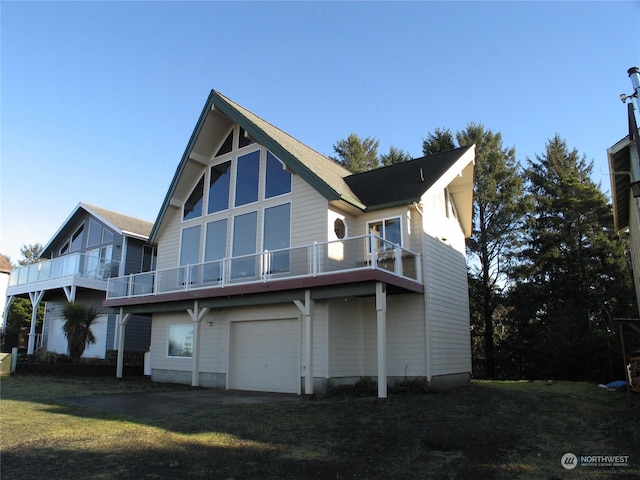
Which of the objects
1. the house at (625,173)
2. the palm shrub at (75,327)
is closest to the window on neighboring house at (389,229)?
the house at (625,173)

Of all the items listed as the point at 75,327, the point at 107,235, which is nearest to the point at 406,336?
the point at 75,327

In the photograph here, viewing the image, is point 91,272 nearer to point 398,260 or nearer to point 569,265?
point 398,260

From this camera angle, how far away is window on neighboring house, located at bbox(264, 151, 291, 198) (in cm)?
1681

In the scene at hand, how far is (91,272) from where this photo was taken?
25219mm

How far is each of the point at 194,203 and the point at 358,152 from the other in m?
26.7

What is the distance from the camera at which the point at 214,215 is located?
1884 centimetres

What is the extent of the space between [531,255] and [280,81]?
72.3 feet

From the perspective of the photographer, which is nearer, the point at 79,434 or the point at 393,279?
the point at 79,434

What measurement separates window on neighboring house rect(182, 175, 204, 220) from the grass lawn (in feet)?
31.6

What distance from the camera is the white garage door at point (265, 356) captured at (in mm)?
15250

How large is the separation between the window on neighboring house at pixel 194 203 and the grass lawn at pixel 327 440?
9.64 metres

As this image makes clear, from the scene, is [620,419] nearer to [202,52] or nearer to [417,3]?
[417,3]

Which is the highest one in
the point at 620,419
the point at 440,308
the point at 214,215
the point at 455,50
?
the point at 455,50

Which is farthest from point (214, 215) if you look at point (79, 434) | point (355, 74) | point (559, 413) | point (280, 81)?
point (559, 413)
